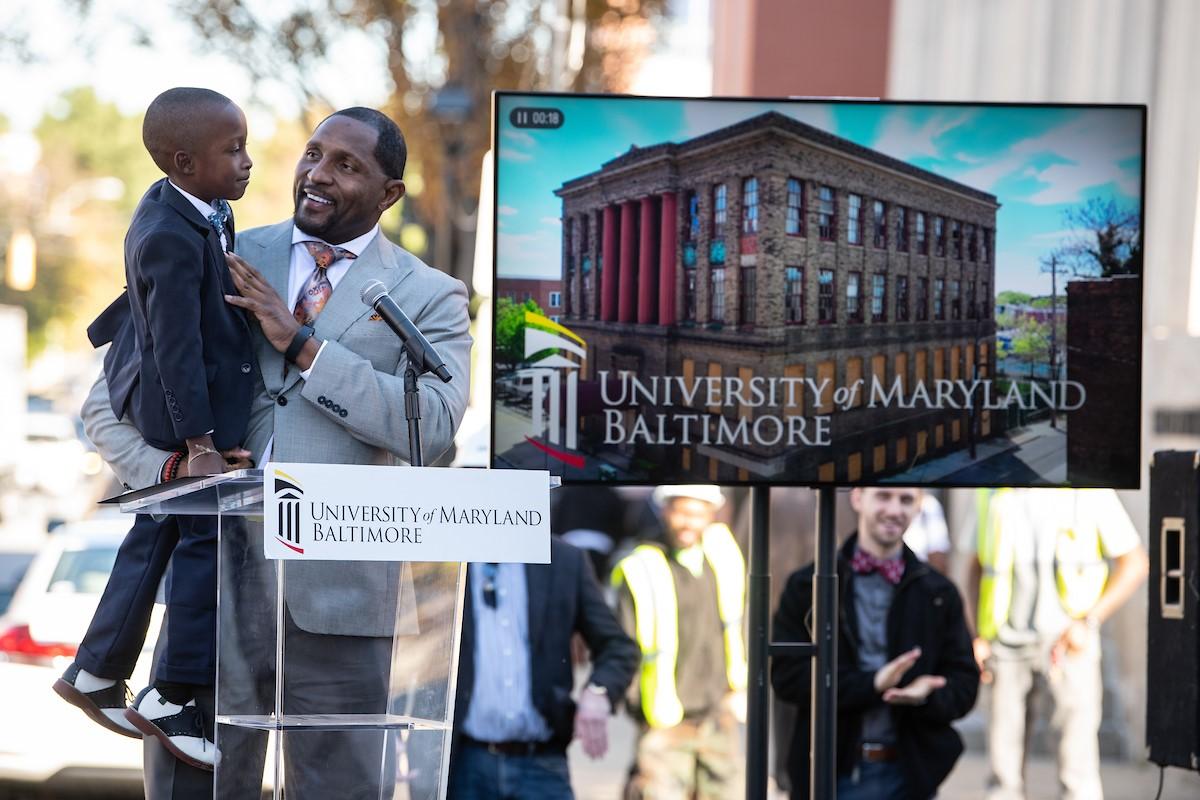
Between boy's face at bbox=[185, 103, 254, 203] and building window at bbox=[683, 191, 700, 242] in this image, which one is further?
building window at bbox=[683, 191, 700, 242]

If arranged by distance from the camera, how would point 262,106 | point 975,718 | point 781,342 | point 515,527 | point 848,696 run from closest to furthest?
point 515,527 → point 781,342 → point 848,696 → point 975,718 → point 262,106

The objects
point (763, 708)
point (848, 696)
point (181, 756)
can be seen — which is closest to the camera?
point (181, 756)

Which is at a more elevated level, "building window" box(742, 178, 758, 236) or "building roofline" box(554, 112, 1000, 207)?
"building roofline" box(554, 112, 1000, 207)

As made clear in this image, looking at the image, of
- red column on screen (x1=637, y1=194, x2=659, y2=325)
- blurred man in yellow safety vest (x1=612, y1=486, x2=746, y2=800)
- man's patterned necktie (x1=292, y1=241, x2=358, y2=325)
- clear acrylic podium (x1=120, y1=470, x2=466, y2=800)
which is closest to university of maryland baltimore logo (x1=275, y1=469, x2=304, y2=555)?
clear acrylic podium (x1=120, y1=470, x2=466, y2=800)

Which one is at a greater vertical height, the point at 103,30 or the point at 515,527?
the point at 103,30

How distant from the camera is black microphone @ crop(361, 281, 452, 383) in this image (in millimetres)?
3598

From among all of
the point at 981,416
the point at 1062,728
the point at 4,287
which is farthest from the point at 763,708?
the point at 4,287

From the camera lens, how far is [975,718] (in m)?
11.1

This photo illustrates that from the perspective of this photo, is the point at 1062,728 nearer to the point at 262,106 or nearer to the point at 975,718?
the point at 975,718

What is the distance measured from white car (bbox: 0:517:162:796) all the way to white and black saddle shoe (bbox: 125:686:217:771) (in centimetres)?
314

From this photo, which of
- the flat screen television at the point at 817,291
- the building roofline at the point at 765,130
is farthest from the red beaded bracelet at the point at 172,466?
the building roofline at the point at 765,130

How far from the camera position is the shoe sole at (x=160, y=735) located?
12.3 feet

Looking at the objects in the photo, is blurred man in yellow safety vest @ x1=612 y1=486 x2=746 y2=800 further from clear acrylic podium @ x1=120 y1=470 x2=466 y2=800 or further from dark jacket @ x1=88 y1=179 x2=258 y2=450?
dark jacket @ x1=88 y1=179 x2=258 y2=450

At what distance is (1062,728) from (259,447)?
208 inches
